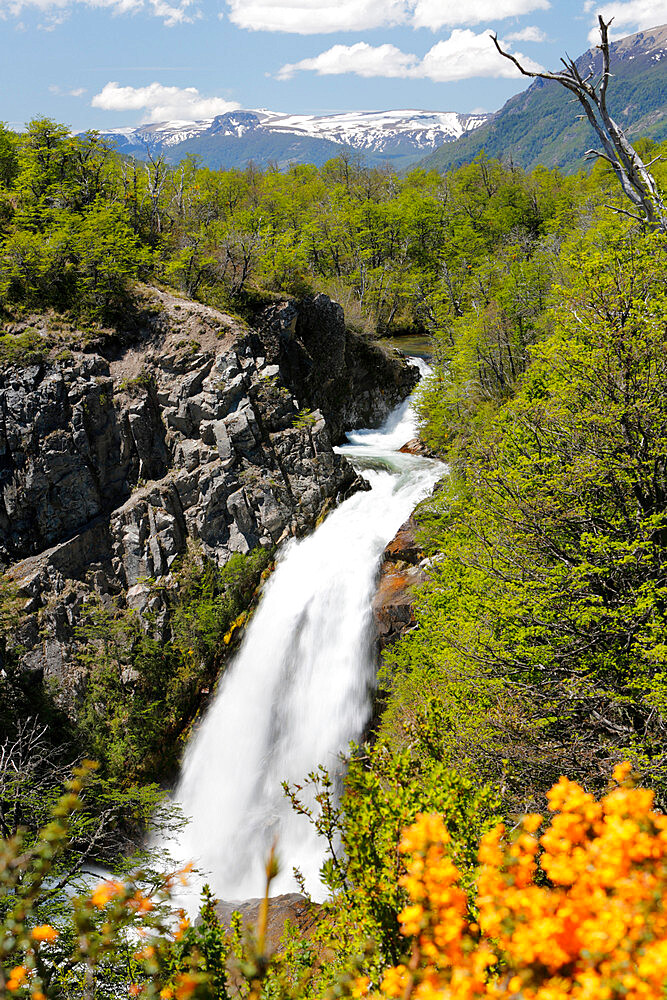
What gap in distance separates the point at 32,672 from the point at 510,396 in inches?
765

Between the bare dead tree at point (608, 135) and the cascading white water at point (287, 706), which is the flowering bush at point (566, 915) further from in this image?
the cascading white water at point (287, 706)

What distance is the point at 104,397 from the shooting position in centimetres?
2262

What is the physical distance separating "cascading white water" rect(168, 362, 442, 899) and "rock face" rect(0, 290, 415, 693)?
2533 mm

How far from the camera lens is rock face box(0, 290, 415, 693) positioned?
20969 millimetres

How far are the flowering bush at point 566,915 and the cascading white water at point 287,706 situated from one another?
41.7ft

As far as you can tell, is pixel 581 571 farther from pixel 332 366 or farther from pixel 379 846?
pixel 332 366

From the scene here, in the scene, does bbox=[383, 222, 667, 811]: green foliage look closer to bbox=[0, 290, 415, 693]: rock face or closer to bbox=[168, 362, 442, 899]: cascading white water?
bbox=[168, 362, 442, 899]: cascading white water

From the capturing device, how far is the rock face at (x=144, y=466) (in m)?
21.0

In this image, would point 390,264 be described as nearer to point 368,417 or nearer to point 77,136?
point 368,417

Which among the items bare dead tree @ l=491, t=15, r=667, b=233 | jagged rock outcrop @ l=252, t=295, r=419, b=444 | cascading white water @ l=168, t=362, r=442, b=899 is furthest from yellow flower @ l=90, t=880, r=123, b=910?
jagged rock outcrop @ l=252, t=295, r=419, b=444

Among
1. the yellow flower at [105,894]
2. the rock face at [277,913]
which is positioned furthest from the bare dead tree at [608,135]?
the rock face at [277,913]

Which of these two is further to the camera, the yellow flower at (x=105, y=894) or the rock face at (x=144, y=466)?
the rock face at (x=144, y=466)

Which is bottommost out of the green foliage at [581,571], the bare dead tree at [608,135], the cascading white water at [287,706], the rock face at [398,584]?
the cascading white water at [287,706]

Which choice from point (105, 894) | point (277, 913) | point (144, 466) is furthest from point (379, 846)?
point (144, 466)
